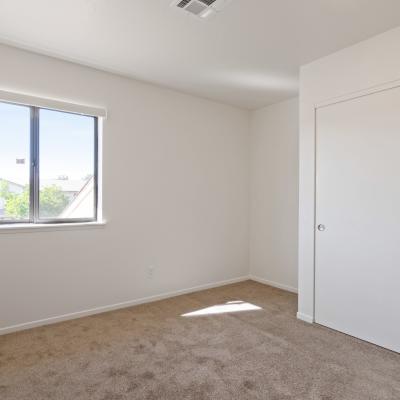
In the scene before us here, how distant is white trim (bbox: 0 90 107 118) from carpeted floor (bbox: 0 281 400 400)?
6.89ft

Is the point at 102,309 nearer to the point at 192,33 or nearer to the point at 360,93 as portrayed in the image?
the point at 192,33

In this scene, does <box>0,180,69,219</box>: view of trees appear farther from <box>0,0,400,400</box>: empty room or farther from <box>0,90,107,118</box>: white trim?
Result: <box>0,90,107,118</box>: white trim

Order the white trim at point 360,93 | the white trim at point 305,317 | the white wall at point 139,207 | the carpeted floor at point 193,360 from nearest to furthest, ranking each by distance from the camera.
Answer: the carpeted floor at point 193,360
the white trim at point 360,93
the white wall at point 139,207
the white trim at point 305,317

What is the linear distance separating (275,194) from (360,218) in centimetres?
173

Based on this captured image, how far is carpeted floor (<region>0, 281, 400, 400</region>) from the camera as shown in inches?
78.0

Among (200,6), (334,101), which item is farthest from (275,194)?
(200,6)

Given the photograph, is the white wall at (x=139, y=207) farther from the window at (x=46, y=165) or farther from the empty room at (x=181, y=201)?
the window at (x=46, y=165)

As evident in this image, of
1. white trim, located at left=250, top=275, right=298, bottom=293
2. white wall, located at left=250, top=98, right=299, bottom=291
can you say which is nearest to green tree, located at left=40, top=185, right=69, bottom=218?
white wall, located at left=250, top=98, right=299, bottom=291

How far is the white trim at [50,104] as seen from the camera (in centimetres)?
276

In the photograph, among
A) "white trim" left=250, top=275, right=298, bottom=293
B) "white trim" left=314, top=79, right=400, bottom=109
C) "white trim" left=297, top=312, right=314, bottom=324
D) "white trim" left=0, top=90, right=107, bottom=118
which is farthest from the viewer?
"white trim" left=250, top=275, right=298, bottom=293

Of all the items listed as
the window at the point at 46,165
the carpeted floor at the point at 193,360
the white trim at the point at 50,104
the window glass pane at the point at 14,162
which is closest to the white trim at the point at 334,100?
the carpeted floor at the point at 193,360

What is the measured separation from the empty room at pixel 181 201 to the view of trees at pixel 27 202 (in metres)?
0.02

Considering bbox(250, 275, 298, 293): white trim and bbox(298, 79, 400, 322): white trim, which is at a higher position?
bbox(298, 79, 400, 322): white trim

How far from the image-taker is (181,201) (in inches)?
156
